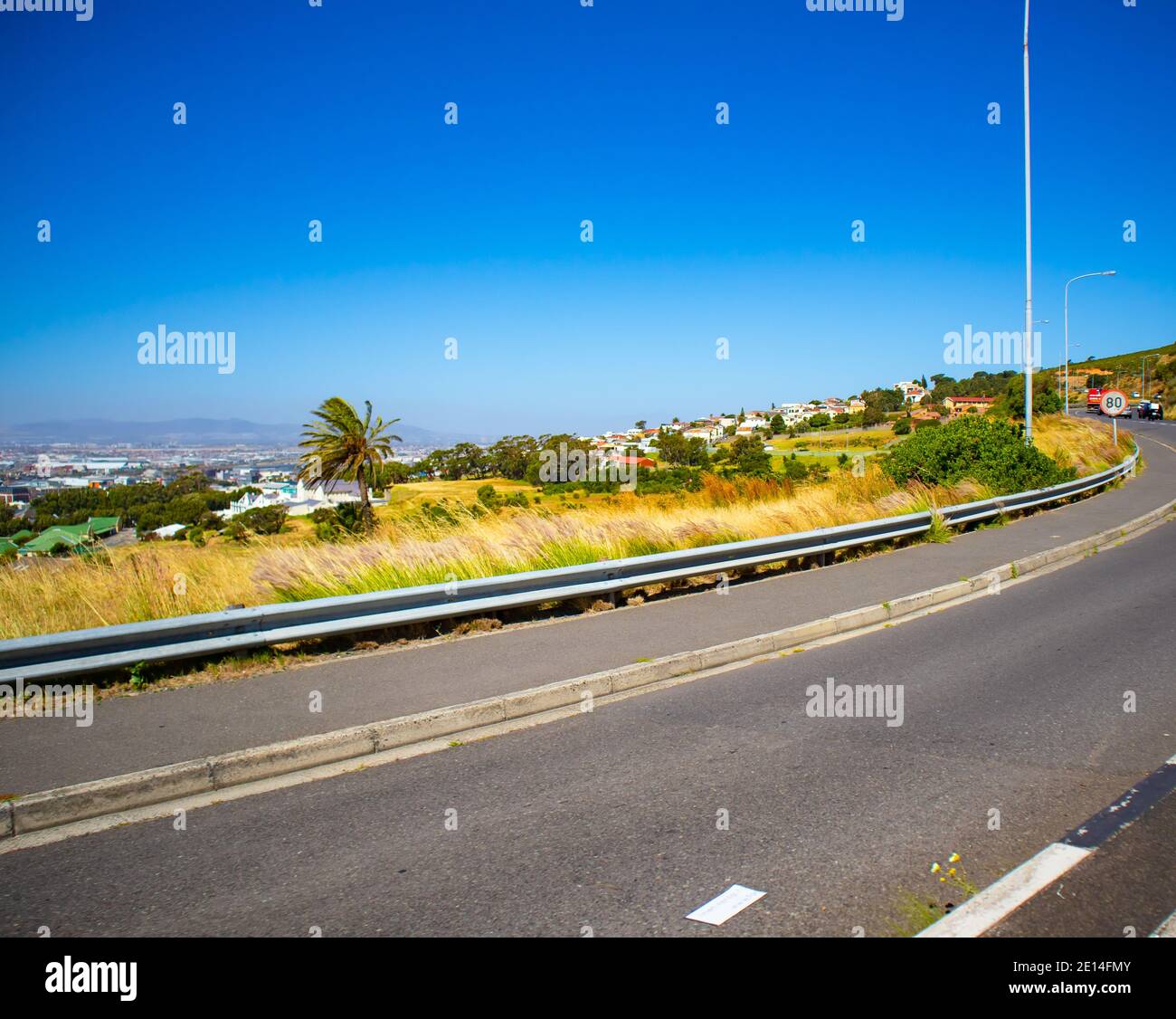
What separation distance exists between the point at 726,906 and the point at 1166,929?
170 cm

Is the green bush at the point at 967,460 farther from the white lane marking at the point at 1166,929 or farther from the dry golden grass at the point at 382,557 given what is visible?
the white lane marking at the point at 1166,929

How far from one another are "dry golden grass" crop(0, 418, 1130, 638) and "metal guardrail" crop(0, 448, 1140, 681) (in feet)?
3.59

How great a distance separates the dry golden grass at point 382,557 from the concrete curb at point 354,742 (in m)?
3.00

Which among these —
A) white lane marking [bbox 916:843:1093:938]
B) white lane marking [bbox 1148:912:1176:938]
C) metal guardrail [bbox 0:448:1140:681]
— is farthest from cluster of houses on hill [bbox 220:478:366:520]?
white lane marking [bbox 1148:912:1176:938]

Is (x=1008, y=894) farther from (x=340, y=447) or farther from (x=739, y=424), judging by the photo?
(x=739, y=424)

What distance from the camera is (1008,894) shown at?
3.52 m

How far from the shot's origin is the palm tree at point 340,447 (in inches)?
938

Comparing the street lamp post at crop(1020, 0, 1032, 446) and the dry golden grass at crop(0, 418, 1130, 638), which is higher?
the street lamp post at crop(1020, 0, 1032, 446)

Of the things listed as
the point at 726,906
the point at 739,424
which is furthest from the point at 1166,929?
the point at 739,424

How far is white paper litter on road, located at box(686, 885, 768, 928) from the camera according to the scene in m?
3.38

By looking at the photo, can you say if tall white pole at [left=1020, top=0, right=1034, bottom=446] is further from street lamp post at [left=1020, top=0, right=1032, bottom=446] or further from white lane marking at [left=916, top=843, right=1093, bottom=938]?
white lane marking at [left=916, top=843, right=1093, bottom=938]

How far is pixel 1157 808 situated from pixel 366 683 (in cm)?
516
